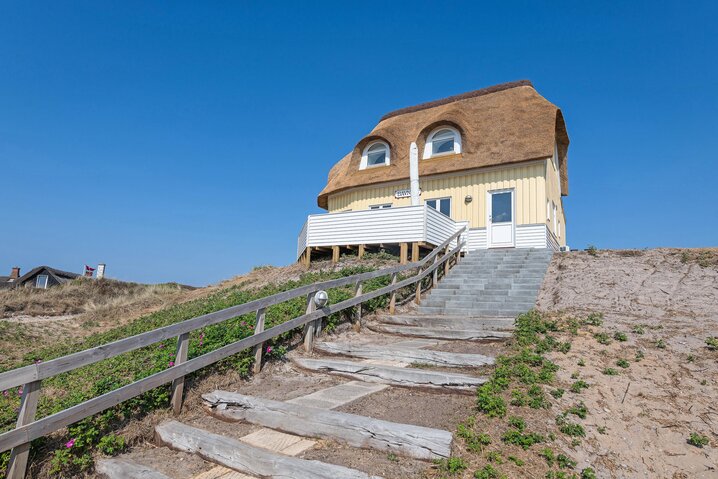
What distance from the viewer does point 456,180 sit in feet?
58.7

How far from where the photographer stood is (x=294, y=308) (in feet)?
25.9

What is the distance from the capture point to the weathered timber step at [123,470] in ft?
12.2

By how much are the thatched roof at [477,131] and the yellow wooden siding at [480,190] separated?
49cm

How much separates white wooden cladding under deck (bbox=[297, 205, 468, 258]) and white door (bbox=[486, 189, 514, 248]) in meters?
1.13

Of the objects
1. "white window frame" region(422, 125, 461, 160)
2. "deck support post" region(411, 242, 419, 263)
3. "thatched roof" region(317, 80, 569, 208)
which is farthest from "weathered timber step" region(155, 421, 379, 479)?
"white window frame" region(422, 125, 461, 160)

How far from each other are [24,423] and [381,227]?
1248cm

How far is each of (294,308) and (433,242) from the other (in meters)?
8.22

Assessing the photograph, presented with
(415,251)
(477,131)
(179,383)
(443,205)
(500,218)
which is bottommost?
(179,383)

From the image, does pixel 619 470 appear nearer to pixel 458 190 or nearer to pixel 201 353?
pixel 201 353

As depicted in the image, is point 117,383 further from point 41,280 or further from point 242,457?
point 41,280

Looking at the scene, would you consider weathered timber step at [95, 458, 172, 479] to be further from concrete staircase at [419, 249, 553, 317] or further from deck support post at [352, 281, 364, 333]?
concrete staircase at [419, 249, 553, 317]

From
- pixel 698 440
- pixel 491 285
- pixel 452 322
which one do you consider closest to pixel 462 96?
pixel 491 285

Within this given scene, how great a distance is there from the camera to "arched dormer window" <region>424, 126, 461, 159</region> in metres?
18.8

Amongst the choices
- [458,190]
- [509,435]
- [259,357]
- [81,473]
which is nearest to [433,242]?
[458,190]
